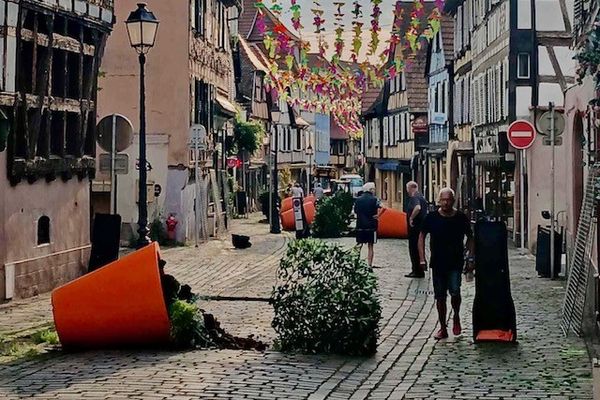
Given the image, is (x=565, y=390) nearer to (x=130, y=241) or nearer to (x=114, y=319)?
(x=114, y=319)

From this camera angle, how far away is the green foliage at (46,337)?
1364 cm

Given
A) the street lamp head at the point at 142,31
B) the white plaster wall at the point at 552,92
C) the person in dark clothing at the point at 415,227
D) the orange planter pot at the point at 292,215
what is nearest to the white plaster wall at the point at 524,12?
the white plaster wall at the point at 552,92

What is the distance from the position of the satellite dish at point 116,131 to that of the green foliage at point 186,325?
5351 millimetres

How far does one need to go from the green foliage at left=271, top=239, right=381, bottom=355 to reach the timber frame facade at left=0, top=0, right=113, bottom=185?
7126 mm

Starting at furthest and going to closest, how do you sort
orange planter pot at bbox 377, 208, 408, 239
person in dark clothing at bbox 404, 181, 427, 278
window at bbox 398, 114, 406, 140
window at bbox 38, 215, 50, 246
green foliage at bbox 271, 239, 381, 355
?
window at bbox 398, 114, 406, 140, orange planter pot at bbox 377, 208, 408, 239, person in dark clothing at bbox 404, 181, 427, 278, window at bbox 38, 215, 50, 246, green foliage at bbox 271, 239, 381, 355

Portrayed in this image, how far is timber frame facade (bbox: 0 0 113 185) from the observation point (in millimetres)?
18562

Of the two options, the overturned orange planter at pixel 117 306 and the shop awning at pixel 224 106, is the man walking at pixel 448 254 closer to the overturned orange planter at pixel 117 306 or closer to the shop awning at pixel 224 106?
the overturned orange planter at pixel 117 306

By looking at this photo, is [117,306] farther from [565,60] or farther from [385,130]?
[385,130]

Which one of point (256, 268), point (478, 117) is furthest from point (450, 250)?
point (478, 117)

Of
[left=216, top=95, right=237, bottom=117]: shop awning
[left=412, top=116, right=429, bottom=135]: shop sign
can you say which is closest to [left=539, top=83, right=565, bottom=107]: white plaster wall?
[left=216, top=95, right=237, bottom=117]: shop awning

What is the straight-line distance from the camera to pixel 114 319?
12562 millimetres

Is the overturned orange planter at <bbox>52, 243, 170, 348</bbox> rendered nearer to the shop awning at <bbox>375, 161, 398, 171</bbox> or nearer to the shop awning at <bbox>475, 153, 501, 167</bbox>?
the shop awning at <bbox>475, 153, 501, 167</bbox>

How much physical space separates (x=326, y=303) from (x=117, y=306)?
2016mm

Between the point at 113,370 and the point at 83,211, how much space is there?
1107 cm
